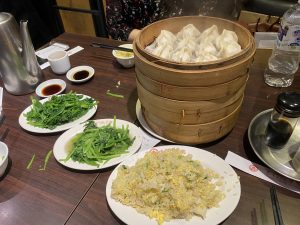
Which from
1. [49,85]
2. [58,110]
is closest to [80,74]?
[49,85]

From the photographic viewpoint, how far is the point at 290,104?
1018 millimetres

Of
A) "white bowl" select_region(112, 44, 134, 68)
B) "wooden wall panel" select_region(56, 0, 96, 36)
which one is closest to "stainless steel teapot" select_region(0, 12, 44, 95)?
"white bowl" select_region(112, 44, 134, 68)

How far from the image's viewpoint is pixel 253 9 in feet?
12.3

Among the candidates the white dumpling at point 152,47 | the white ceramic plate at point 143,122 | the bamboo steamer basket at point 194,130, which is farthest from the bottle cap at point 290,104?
the white dumpling at point 152,47

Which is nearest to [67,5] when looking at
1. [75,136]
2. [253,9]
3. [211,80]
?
[253,9]

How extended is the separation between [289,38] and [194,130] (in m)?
0.77

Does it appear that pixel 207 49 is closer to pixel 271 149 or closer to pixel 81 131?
pixel 271 149

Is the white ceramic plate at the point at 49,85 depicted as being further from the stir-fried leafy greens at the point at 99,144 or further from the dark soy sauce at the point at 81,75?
the stir-fried leafy greens at the point at 99,144

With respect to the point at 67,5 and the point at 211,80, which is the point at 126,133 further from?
the point at 67,5

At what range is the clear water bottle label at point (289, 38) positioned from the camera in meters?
1.32

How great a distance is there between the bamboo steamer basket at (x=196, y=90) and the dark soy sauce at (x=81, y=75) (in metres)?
0.83

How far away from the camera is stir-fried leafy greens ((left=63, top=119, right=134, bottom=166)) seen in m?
1.18

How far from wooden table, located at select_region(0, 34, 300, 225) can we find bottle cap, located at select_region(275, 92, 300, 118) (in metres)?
0.26

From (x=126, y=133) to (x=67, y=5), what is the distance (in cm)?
389
